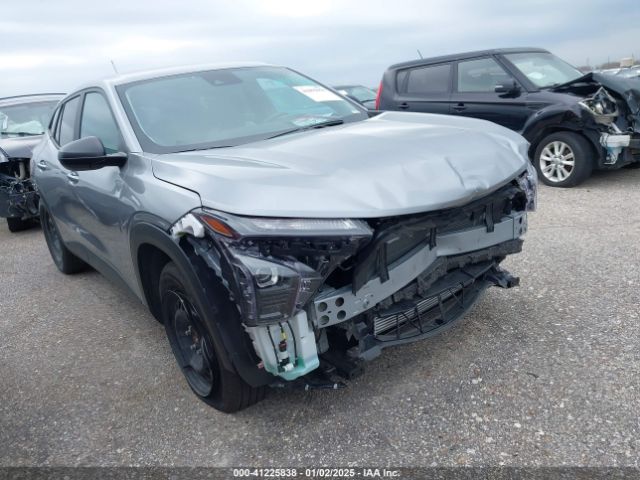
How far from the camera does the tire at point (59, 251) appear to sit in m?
4.95

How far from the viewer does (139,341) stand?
364 cm

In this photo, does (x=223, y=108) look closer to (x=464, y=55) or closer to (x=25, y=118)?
(x=464, y=55)

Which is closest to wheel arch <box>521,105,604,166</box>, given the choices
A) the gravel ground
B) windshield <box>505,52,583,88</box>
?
windshield <box>505,52,583,88</box>

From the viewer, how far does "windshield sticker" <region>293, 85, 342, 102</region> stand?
12.3ft

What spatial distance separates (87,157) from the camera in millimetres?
2830

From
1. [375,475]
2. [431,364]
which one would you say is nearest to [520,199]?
[431,364]

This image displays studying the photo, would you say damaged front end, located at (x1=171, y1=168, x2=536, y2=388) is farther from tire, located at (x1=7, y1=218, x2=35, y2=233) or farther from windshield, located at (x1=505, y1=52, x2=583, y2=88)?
tire, located at (x1=7, y1=218, x2=35, y2=233)

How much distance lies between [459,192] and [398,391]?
1.08 meters

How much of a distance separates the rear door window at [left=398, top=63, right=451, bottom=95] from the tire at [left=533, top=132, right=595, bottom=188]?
68.5 inches

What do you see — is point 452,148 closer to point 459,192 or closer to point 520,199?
point 459,192

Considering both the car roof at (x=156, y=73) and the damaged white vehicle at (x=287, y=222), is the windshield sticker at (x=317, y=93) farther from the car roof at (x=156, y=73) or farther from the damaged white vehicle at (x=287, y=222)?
the car roof at (x=156, y=73)

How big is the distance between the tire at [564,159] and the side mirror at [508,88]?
73cm

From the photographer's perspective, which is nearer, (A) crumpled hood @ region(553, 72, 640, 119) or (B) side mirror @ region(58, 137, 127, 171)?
(B) side mirror @ region(58, 137, 127, 171)

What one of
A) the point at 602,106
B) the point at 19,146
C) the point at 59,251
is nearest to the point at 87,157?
the point at 59,251
